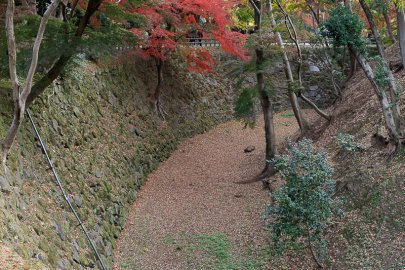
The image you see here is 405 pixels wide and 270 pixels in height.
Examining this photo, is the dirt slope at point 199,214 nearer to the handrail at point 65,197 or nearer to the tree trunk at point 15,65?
the handrail at point 65,197

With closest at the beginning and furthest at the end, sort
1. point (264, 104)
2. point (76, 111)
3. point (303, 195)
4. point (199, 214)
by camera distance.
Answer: point (303, 195) → point (76, 111) → point (199, 214) → point (264, 104)

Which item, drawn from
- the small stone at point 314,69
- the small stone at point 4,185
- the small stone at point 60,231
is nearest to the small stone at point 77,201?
the small stone at point 60,231

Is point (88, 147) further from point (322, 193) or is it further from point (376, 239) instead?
point (376, 239)

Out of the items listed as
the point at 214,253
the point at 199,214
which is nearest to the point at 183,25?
the point at 199,214

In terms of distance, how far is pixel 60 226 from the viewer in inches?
344

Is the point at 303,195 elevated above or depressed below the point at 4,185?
below

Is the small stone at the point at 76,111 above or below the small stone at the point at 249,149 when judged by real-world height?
above

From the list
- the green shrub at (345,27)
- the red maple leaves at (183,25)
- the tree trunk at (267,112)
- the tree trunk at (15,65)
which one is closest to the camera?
the tree trunk at (15,65)

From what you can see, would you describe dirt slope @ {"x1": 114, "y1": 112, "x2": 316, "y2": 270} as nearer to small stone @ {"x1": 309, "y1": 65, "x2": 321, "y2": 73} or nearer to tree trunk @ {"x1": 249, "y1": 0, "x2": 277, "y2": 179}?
tree trunk @ {"x1": 249, "y1": 0, "x2": 277, "y2": 179}

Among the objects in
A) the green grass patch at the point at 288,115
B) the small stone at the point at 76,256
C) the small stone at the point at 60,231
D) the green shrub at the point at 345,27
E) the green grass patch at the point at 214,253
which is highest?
the green shrub at the point at 345,27

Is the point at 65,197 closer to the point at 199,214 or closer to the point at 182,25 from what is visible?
the point at 199,214

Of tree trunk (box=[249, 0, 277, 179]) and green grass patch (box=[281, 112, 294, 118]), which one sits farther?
green grass patch (box=[281, 112, 294, 118])

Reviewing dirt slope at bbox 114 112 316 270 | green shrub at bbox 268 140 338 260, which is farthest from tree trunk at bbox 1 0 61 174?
green shrub at bbox 268 140 338 260

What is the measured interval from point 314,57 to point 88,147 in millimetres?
14693
